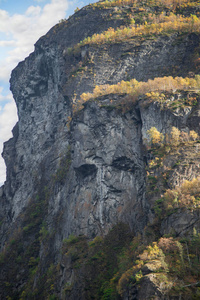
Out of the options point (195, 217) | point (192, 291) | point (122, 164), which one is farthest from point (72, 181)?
point (192, 291)

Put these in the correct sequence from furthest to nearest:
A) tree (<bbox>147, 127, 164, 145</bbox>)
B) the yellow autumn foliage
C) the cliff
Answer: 1. the yellow autumn foliage
2. tree (<bbox>147, 127, 164, 145</bbox>)
3. the cliff

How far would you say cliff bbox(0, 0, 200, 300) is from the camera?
141ft

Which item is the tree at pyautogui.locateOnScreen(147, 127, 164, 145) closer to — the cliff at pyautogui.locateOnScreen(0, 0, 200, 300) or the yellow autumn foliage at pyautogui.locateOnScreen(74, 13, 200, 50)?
the cliff at pyautogui.locateOnScreen(0, 0, 200, 300)

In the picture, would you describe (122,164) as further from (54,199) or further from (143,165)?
(54,199)

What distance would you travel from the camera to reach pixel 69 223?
62750mm

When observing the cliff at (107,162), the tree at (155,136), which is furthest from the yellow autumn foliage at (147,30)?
the tree at (155,136)

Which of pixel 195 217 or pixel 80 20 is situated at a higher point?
pixel 80 20

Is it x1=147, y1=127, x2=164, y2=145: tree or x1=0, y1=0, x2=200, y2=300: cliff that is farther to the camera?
x1=147, y1=127, x2=164, y2=145: tree

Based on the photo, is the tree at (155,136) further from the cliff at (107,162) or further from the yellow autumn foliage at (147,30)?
the yellow autumn foliage at (147,30)

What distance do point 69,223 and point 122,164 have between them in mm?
14770

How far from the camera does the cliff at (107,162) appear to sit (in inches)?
1690

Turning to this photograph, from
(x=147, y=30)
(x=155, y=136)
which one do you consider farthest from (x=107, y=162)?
(x=147, y=30)

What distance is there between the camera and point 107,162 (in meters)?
60.5

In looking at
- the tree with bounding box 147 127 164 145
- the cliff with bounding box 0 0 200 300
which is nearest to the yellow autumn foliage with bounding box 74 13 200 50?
the cliff with bounding box 0 0 200 300
